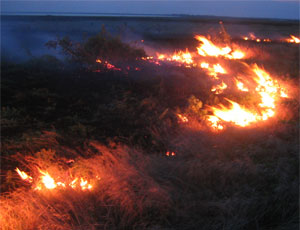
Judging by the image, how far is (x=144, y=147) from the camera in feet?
15.5

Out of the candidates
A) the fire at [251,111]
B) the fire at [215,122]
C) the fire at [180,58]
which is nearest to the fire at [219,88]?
the fire at [251,111]

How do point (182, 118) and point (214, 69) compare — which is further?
point (214, 69)

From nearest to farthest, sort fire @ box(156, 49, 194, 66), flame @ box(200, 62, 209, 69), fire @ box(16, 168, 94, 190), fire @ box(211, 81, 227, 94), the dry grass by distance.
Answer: the dry grass, fire @ box(16, 168, 94, 190), fire @ box(211, 81, 227, 94), flame @ box(200, 62, 209, 69), fire @ box(156, 49, 194, 66)

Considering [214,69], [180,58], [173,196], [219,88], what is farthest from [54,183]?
[180,58]

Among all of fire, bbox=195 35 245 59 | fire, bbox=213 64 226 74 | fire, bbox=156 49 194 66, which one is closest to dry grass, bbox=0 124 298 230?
fire, bbox=213 64 226 74

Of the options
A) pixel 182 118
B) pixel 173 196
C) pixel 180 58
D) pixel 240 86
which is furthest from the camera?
pixel 180 58

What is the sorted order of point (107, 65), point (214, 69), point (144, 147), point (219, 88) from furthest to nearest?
1. point (214, 69)
2. point (107, 65)
3. point (219, 88)
4. point (144, 147)

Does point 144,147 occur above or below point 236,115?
below

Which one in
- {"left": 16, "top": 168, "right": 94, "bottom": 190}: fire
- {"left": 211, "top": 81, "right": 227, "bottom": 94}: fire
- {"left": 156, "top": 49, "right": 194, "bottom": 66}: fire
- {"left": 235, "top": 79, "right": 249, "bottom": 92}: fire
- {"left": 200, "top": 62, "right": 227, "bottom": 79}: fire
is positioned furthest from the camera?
{"left": 156, "top": 49, "right": 194, "bottom": 66}: fire

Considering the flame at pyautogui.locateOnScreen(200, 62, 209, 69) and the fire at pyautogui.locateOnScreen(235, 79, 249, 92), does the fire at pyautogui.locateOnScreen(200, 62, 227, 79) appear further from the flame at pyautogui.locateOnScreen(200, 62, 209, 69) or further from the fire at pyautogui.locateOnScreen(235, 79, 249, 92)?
the fire at pyautogui.locateOnScreen(235, 79, 249, 92)

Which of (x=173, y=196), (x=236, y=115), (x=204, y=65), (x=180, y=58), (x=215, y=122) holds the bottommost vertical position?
(x=173, y=196)

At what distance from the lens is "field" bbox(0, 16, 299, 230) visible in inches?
114

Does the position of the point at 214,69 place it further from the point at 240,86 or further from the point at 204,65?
the point at 240,86

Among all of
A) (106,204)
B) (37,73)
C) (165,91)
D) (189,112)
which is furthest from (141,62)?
(106,204)
